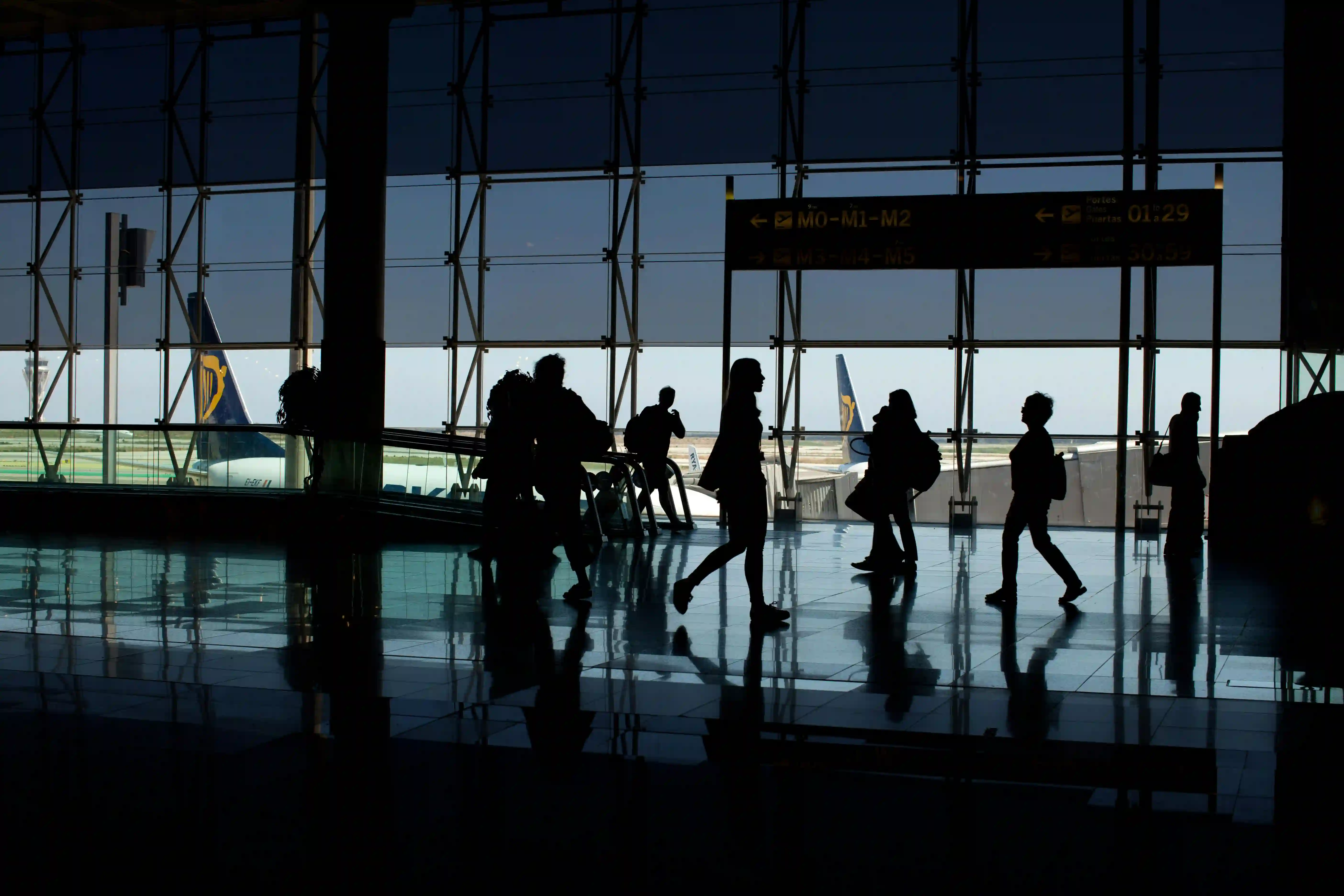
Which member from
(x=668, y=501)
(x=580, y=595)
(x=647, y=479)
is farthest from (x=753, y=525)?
(x=668, y=501)

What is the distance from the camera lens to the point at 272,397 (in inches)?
674

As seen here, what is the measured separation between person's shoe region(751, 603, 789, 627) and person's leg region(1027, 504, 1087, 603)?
1.74 metres

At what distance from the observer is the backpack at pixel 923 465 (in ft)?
28.1

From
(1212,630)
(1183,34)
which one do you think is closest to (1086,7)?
(1183,34)

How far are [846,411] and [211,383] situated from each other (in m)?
8.05

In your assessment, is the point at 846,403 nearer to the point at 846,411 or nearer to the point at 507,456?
the point at 846,411

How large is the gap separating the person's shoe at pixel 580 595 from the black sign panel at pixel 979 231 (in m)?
5.46

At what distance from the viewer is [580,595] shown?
692 centimetres

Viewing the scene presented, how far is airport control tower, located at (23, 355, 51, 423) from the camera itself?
57.9 feet

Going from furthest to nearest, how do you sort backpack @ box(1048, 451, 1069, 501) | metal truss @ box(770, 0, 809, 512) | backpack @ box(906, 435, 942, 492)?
metal truss @ box(770, 0, 809, 512) → backpack @ box(906, 435, 942, 492) → backpack @ box(1048, 451, 1069, 501)

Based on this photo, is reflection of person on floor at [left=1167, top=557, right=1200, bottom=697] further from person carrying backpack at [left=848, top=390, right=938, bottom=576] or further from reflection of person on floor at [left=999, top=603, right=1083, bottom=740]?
person carrying backpack at [left=848, top=390, right=938, bottom=576]

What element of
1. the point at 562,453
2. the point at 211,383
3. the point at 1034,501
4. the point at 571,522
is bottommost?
the point at 571,522

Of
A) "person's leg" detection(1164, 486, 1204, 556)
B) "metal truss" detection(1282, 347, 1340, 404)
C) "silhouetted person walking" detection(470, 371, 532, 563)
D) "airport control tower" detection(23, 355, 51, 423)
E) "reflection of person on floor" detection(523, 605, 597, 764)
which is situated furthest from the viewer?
"airport control tower" detection(23, 355, 51, 423)

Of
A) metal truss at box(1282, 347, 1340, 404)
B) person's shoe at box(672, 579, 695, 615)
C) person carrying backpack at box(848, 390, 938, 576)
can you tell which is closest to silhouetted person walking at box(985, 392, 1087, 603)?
person carrying backpack at box(848, 390, 938, 576)
